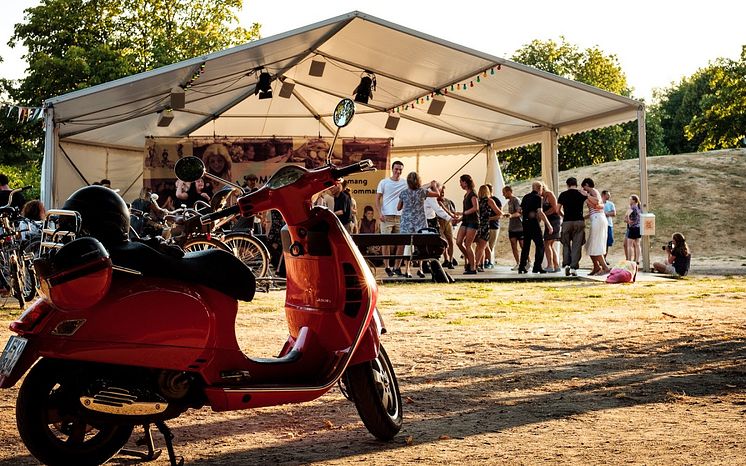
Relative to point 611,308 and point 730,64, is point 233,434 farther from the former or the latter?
point 730,64

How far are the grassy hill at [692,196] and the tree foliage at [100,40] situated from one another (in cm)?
1619

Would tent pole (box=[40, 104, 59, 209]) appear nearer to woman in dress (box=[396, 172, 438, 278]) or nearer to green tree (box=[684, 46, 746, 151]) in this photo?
woman in dress (box=[396, 172, 438, 278])

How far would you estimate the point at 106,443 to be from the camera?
3.92 m

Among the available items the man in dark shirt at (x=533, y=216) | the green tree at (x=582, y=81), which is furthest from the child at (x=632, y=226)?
the green tree at (x=582, y=81)

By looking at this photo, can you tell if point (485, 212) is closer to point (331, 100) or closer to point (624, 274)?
point (624, 274)

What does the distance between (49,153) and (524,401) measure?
1213 cm

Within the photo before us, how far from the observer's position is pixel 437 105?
1894 centimetres

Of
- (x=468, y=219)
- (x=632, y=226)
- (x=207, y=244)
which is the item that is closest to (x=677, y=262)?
(x=632, y=226)

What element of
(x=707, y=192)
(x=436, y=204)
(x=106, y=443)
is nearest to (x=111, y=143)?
(x=436, y=204)

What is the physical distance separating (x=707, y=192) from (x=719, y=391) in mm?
37626

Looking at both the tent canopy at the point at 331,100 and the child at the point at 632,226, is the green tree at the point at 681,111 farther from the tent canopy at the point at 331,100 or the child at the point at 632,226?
the child at the point at 632,226

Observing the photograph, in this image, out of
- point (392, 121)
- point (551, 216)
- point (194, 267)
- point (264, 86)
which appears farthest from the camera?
point (392, 121)

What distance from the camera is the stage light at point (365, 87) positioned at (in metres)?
18.2

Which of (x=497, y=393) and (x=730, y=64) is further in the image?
(x=730, y=64)
